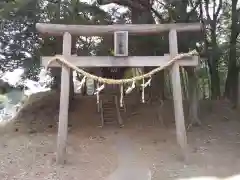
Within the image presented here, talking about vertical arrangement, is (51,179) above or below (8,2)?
below

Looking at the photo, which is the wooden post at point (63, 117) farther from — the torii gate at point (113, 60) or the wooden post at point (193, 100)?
the wooden post at point (193, 100)

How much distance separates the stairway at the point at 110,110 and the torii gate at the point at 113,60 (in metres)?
3.16

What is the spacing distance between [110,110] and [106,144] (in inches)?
100

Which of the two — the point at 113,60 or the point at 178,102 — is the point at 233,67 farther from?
the point at 113,60

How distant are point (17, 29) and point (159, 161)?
5.35 meters

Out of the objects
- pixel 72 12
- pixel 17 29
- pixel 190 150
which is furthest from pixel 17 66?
pixel 190 150

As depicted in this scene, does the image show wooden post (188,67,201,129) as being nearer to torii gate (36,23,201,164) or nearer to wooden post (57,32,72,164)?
torii gate (36,23,201,164)

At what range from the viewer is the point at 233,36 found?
10.8m

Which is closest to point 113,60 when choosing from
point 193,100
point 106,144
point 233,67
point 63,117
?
point 63,117

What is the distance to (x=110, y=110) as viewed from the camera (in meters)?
11.4

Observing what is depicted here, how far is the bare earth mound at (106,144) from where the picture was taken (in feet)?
23.6

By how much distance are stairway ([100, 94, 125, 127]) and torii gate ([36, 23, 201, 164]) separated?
10.4ft

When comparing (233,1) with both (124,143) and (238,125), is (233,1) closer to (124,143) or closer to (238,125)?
(238,125)

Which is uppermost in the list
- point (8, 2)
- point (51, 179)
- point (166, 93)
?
point (8, 2)
